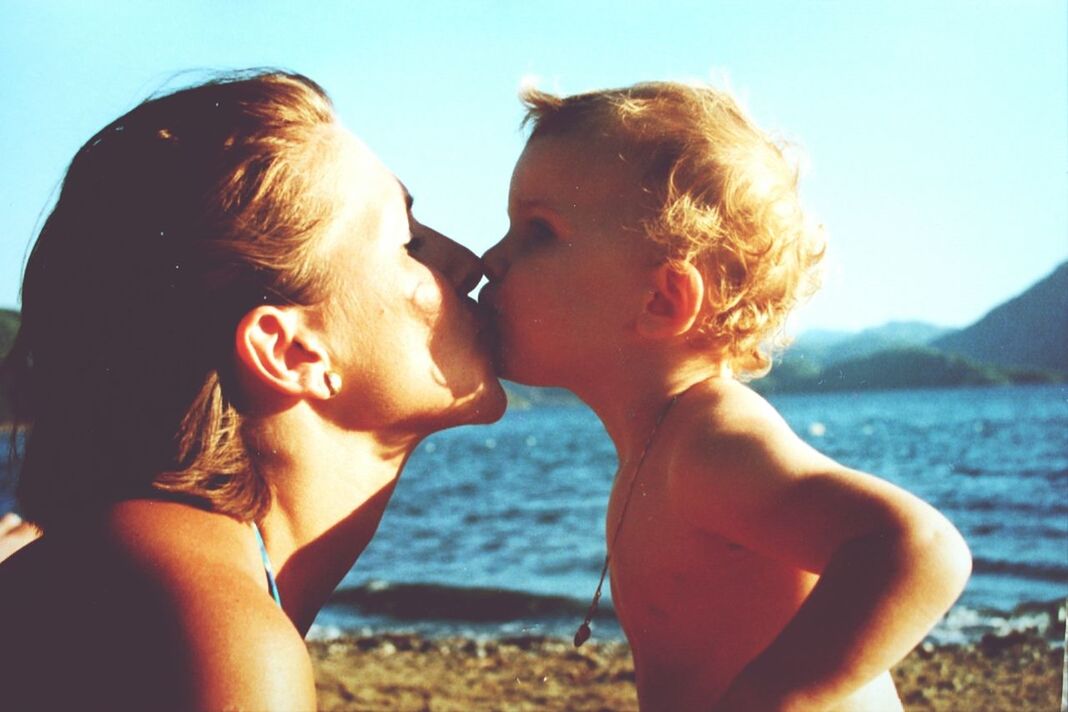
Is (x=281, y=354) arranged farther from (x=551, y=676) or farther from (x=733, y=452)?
(x=551, y=676)

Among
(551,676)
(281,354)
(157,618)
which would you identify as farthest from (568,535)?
(157,618)

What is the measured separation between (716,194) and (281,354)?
125 centimetres

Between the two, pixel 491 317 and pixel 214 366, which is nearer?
pixel 214 366

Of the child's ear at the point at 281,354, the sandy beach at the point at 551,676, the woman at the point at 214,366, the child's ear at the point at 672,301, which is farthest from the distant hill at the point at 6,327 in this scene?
the sandy beach at the point at 551,676

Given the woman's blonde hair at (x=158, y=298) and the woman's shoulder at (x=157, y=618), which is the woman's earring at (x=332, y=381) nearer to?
the woman's blonde hair at (x=158, y=298)

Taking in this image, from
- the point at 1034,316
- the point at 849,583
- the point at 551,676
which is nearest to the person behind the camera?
the point at 849,583

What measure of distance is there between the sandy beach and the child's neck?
11.3 feet

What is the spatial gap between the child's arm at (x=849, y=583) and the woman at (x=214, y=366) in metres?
0.87

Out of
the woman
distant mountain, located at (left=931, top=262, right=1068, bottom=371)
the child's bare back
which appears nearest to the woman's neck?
the woman

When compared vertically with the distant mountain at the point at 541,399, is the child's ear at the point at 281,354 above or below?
above

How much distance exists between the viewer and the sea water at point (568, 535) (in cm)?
928

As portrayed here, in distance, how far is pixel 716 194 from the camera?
2666 mm

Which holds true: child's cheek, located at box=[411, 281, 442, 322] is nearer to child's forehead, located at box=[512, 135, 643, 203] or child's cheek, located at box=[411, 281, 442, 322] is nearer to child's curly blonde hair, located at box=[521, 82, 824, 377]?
child's forehead, located at box=[512, 135, 643, 203]

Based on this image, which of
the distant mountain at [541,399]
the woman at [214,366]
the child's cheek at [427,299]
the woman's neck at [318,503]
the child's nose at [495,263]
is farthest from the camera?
the distant mountain at [541,399]
